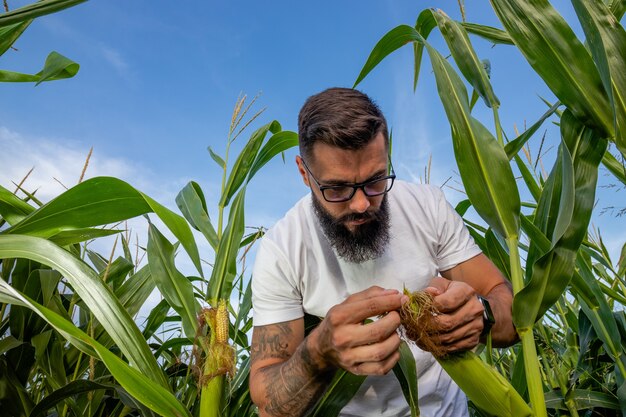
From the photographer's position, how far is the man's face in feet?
4.98

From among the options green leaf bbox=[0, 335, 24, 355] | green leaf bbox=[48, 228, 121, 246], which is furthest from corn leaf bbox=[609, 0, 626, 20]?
green leaf bbox=[0, 335, 24, 355]

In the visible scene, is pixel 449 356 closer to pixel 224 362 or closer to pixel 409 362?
pixel 409 362

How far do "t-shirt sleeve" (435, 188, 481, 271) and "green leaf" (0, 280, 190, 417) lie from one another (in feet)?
3.14

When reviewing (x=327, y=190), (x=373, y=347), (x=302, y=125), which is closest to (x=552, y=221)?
(x=373, y=347)

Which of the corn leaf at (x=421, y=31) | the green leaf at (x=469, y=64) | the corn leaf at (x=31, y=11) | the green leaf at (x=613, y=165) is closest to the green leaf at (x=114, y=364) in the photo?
the corn leaf at (x=31, y=11)

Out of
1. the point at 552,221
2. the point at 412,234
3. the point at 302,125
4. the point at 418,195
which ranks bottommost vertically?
the point at 552,221

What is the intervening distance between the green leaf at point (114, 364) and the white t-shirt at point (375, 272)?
1.63ft

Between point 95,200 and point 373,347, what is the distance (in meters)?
0.76

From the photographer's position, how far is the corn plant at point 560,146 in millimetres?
1088

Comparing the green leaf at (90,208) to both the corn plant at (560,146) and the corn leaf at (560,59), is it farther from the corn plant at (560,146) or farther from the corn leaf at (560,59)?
the corn leaf at (560,59)

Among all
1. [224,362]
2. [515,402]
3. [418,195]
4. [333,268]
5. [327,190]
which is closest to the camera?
[515,402]

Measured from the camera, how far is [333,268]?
170cm

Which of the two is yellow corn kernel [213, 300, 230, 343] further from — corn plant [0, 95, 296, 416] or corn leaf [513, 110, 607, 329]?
corn leaf [513, 110, 607, 329]

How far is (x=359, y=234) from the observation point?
1590mm
